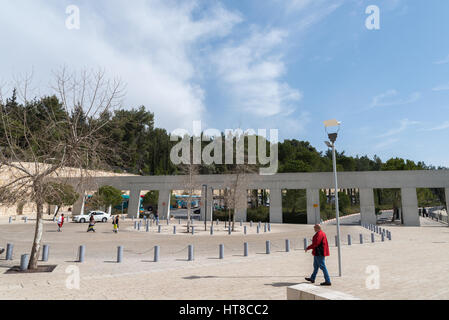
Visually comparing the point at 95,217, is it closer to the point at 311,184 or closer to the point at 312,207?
the point at 312,207

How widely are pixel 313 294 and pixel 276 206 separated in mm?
36015

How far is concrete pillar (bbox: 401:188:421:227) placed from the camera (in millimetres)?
35312

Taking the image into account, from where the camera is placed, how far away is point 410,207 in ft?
118

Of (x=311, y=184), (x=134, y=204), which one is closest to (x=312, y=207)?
(x=311, y=184)

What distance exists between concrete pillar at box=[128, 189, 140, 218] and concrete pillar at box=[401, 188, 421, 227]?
39.1 m

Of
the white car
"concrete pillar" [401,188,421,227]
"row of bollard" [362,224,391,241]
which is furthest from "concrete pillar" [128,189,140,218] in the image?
"concrete pillar" [401,188,421,227]

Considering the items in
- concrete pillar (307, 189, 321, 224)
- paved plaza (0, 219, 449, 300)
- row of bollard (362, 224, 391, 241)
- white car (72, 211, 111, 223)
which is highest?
concrete pillar (307, 189, 321, 224)

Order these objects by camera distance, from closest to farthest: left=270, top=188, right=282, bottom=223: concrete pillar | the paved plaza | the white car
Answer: the paved plaza < the white car < left=270, top=188, right=282, bottom=223: concrete pillar

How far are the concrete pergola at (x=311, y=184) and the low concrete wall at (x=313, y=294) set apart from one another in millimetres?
26571

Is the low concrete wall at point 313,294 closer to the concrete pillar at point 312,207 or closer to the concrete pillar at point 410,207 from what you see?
the concrete pillar at point 312,207

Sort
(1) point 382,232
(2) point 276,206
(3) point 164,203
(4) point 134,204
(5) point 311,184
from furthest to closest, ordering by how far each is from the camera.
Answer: (4) point 134,204 < (3) point 164,203 < (2) point 276,206 < (5) point 311,184 < (1) point 382,232

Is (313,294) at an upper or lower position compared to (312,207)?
lower

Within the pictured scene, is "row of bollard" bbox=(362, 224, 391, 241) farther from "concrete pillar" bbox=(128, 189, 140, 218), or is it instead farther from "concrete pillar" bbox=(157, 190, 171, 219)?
"concrete pillar" bbox=(128, 189, 140, 218)
